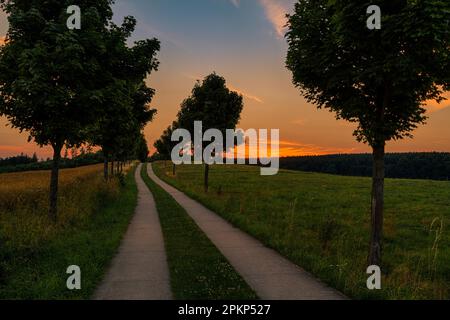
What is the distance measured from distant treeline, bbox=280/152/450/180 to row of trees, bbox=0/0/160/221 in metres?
109

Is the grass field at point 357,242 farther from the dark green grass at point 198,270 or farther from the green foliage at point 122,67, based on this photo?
the green foliage at point 122,67

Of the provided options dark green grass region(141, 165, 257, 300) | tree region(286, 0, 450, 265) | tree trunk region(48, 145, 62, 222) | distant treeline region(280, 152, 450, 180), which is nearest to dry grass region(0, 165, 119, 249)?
tree trunk region(48, 145, 62, 222)

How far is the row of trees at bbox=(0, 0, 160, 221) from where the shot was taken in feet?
39.1

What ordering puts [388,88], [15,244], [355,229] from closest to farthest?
[388,88] < [15,244] < [355,229]

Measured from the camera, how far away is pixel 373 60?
8664mm

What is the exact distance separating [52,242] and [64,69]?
5.65m

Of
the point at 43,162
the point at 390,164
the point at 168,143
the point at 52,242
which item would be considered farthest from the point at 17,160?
the point at 52,242

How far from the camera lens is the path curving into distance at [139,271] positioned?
7207 mm

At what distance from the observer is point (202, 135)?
97.6ft

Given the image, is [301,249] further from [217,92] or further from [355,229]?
[217,92]

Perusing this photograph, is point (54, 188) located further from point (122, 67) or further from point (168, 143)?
point (168, 143)

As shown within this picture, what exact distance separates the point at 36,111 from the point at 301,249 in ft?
34.2
